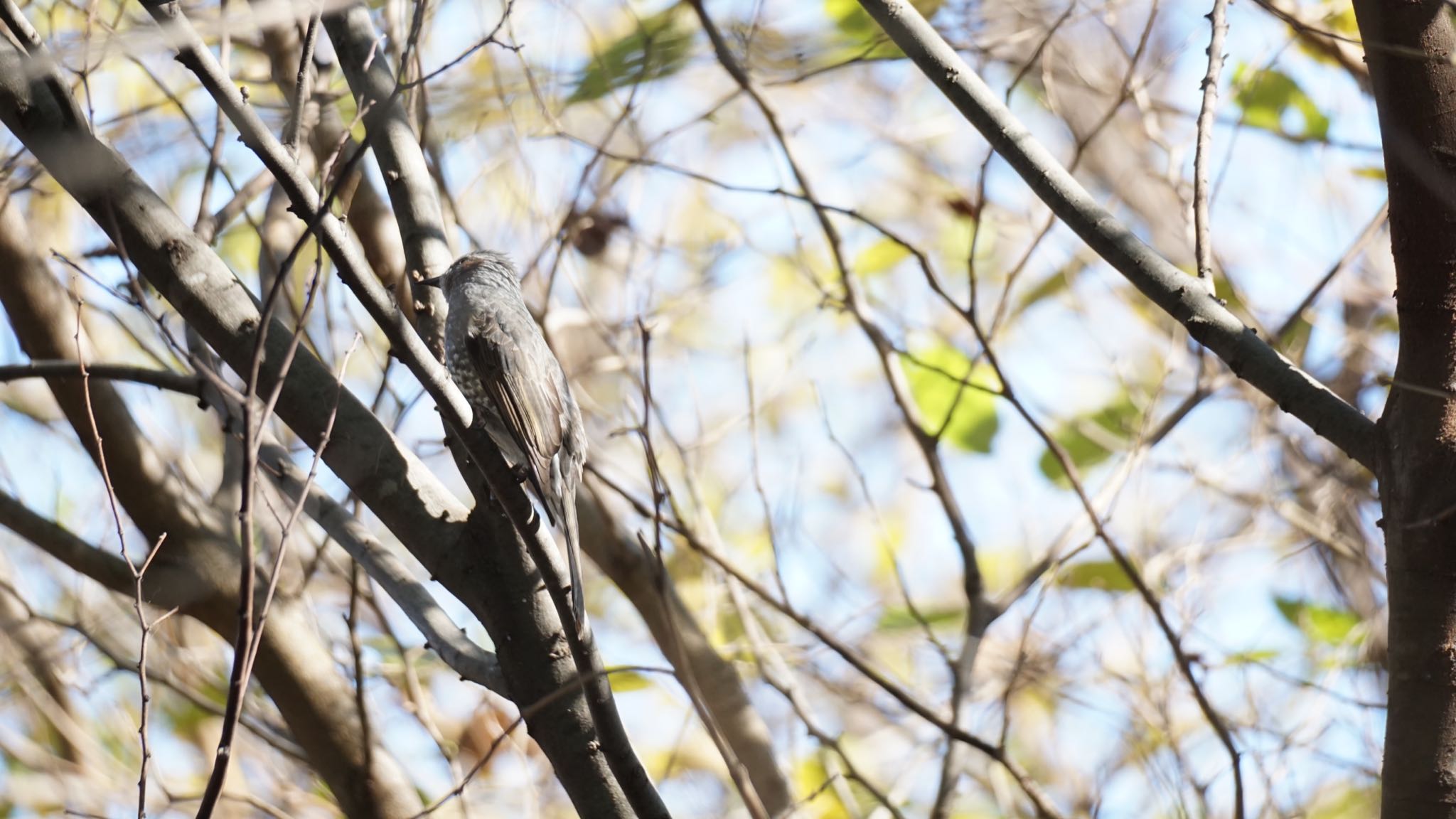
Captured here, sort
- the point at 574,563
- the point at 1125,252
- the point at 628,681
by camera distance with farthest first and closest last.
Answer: the point at 628,681, the point at 574,563, the point at 1125,252

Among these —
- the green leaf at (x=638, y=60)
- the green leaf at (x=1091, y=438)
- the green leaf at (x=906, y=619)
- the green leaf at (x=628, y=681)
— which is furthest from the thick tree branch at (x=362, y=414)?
the green leaf at (x=1091, y=438)

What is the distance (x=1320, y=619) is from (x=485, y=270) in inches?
154

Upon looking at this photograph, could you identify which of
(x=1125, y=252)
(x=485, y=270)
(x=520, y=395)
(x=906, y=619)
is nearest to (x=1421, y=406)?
(x=1125, y=252)

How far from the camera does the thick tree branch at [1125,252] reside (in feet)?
7.48

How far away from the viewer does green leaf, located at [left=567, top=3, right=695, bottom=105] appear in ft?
15.1

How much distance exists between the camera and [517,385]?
13.5 ft

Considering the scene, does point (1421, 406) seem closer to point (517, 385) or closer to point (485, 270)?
point (517, 385)

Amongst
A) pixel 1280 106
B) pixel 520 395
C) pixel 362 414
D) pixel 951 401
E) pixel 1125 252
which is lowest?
pixel 1125 252

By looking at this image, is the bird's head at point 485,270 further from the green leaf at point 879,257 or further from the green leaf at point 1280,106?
the green leaf at point 1280,106

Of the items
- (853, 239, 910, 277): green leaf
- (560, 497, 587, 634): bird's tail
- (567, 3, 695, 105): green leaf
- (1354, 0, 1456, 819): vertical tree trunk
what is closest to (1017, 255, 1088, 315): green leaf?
(853, 239, 910, 277): green leaf

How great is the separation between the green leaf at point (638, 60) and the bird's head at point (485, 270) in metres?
0.74

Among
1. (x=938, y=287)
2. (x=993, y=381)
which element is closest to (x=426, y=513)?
(x=938, y=287)

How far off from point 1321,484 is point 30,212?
6.55m

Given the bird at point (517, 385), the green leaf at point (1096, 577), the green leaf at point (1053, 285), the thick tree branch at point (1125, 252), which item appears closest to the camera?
the thick tree branch at point (1125, 252)
